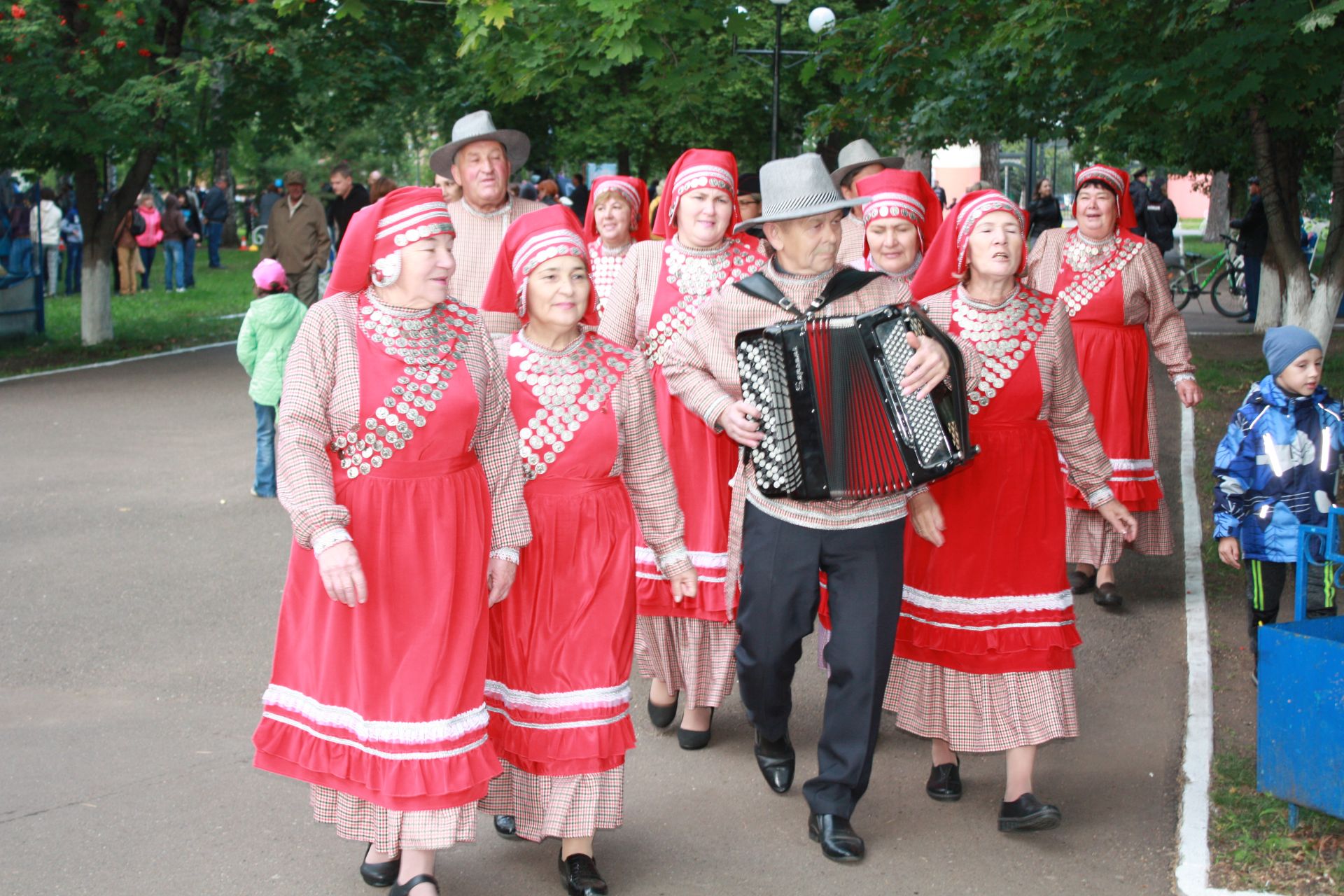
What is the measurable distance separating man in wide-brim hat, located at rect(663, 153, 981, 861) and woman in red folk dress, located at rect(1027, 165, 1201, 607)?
3.19 metres

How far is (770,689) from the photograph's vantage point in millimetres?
4906

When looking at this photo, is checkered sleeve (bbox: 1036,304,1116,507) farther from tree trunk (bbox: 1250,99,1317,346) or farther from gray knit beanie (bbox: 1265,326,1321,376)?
tree trunk (bbox: 1250,99,1317,346)

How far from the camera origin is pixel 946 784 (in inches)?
205

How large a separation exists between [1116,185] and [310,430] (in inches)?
207

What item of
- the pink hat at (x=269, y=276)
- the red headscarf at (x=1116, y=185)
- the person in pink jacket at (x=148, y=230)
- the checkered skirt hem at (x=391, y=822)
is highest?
the person in pink jacket at (x=148, y=230)

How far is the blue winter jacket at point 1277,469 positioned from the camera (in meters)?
5.84

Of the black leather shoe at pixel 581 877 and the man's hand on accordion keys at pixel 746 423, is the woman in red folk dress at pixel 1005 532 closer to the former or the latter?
the man's hand on accordion keys at pixel 746 423

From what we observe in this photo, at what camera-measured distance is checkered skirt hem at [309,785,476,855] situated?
403cm

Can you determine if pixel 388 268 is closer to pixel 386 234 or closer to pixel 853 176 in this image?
pixel 386 234

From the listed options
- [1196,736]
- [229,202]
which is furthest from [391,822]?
[229,202]

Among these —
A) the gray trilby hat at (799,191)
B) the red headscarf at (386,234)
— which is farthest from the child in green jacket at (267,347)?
the red headscarf at (386,234)

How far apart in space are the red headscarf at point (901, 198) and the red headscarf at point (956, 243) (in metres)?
1.02

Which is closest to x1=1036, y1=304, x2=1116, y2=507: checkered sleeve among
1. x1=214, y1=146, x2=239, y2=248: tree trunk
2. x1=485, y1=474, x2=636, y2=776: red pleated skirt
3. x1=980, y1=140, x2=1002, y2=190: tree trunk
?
x1=485, y1=474, x2=636, y2=776: red pleated skirt

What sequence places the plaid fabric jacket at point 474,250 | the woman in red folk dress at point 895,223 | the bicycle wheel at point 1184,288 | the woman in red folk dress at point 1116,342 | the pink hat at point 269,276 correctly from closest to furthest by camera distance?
the woman in red folk dress at point 895,223 → the plaid fabric jacket at point 474,250 → the woman in red folk dress at point 1116,342 → the pink hat at point 269,276 → the bicycle wheel at point 1184,288
